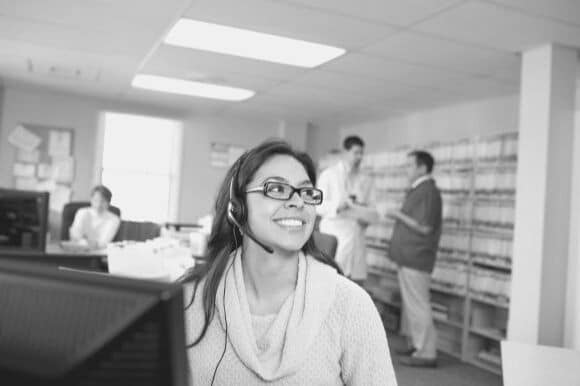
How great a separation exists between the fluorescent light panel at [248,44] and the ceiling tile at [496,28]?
0.87 m

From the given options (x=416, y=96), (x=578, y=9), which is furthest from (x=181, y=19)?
(x=416, y=96)

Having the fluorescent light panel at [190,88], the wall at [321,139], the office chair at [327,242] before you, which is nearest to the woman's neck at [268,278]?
the office chair at [327,242]

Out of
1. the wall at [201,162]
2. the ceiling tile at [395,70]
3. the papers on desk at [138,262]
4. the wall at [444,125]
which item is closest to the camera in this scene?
the papers on desk at [138,262]

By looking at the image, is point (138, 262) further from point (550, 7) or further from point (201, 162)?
point (201, 162)

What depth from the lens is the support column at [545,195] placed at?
3.39 m

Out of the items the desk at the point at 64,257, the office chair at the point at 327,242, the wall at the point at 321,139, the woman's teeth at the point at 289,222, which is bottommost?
the desk at the point at 64,257

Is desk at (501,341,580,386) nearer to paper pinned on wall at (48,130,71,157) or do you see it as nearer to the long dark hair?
the long dark hair

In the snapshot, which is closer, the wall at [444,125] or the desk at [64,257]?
the desk at [64,257]

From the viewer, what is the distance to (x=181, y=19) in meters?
3.33

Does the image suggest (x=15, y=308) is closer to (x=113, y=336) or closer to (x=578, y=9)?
(x=113, y=336)

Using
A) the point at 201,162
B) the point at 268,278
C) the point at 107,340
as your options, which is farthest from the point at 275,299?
the point at 201,162

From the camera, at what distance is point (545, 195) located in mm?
3383

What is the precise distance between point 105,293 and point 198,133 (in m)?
6.72

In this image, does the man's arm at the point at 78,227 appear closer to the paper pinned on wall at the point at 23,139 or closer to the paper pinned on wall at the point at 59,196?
the paper pinned on wall at the point at 59,196
